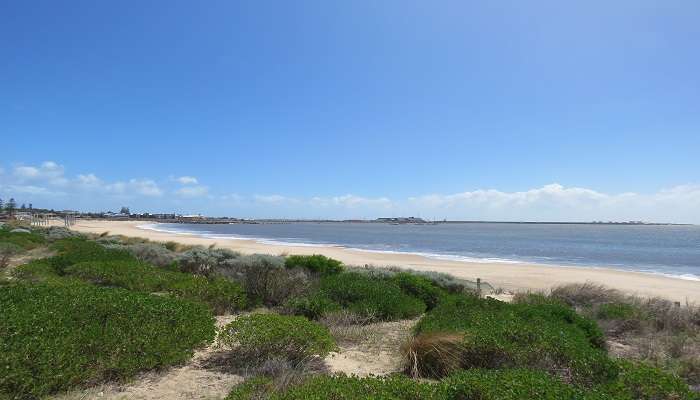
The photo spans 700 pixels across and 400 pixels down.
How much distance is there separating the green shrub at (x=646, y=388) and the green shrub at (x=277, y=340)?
→ 3.22m

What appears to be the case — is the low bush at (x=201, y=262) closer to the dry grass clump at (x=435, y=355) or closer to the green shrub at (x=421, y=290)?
the green shrub at (x=421, y=290)

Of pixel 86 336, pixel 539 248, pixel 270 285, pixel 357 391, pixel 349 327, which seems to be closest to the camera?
pixel 357 391

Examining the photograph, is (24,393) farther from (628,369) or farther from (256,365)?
(628,369)

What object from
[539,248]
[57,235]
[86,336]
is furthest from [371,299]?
A: [539,248]

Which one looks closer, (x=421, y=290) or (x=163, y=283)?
(x=163, y=283)

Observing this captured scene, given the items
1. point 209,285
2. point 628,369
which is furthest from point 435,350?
point 209,285

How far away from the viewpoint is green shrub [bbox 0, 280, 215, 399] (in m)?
4.07

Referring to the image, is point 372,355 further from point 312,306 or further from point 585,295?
point 585,295

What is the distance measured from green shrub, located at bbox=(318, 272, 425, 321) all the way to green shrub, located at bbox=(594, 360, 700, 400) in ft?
15.8

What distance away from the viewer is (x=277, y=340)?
5617 millimetres

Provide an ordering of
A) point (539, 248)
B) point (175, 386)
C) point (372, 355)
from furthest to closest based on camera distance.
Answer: point (539, 248), point (372, 355), point (175, 386)

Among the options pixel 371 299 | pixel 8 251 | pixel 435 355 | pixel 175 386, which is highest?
pixel 8 251

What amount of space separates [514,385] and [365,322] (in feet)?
16.1

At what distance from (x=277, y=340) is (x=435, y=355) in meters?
2.08
